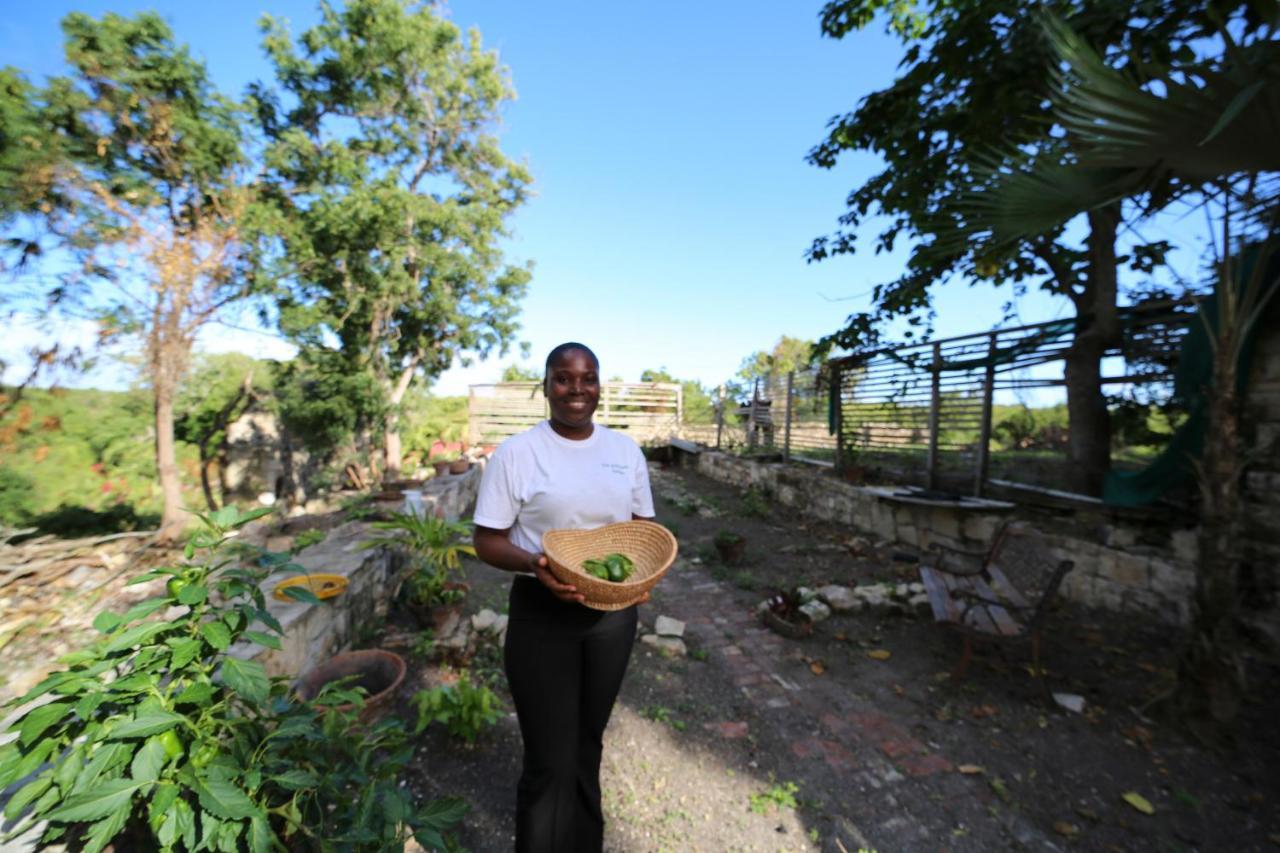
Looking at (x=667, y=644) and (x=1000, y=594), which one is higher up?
(x=1000, y=594)

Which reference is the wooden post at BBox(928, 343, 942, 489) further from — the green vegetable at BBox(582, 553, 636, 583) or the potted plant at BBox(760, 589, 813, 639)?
the green vegetable at BBox(582, 553, 636, 583)

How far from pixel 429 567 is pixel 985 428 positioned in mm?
5765

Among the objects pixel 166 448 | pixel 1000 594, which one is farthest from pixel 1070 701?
pixel 166 448

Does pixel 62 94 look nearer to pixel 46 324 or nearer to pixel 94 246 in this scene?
pixel 94 246

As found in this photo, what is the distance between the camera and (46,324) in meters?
7.05

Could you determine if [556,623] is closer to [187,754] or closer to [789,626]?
[187,754]

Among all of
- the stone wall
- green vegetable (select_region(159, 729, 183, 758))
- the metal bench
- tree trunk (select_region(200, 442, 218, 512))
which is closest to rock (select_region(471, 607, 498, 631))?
green vegetable (select_region(159, 729, 183, 758))

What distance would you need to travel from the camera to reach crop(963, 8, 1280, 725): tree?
202 centimetres

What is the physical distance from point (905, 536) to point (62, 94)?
13.1 meters

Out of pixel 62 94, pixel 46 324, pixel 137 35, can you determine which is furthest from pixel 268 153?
pixel 46 324

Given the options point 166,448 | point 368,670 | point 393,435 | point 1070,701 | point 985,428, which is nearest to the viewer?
point 368,670

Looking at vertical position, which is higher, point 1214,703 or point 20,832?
point 20,832

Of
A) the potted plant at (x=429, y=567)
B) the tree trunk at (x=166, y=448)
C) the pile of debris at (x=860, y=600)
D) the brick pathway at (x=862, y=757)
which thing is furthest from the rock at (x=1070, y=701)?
the tree trunk at (x=166, y=448)

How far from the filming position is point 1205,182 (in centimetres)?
253
